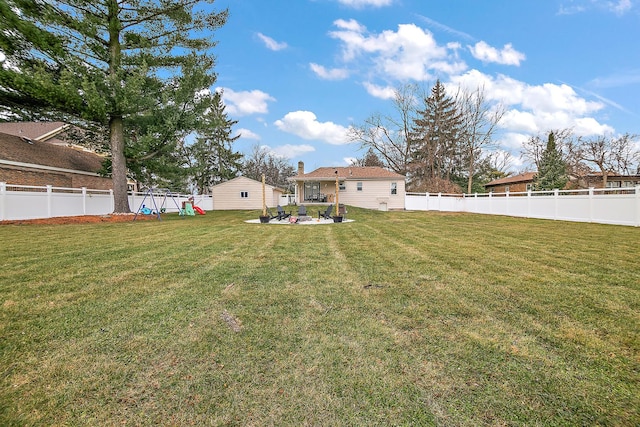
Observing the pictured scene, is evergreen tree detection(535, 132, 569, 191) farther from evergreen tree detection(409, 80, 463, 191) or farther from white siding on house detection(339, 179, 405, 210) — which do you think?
white siding on house detection(339, 179, 405, 210)

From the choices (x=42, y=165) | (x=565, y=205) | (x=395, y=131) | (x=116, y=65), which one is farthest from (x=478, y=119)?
(x=42, y=165)

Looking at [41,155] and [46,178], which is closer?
[46,178]

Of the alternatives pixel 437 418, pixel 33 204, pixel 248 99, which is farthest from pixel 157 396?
pixel 248 99

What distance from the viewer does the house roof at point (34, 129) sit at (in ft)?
75.5

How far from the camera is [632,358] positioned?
222 centimetres

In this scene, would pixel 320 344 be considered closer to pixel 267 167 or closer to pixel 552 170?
pixel 552 170

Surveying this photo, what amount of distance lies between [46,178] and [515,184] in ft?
154

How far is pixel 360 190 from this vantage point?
2572 centimetres

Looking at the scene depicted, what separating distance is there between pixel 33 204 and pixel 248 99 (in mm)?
19803

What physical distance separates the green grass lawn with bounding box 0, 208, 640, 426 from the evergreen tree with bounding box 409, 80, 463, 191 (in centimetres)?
3228

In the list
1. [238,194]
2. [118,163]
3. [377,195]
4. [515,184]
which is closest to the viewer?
[118,163]

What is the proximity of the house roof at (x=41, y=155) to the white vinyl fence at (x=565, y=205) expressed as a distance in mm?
27344

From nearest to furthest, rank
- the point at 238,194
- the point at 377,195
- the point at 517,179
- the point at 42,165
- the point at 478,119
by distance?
the point at 42,165, the point at 377,195, the point at 478,119, the point at 238,194, the point at 517,179

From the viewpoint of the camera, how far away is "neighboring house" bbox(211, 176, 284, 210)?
2833 centimetres
